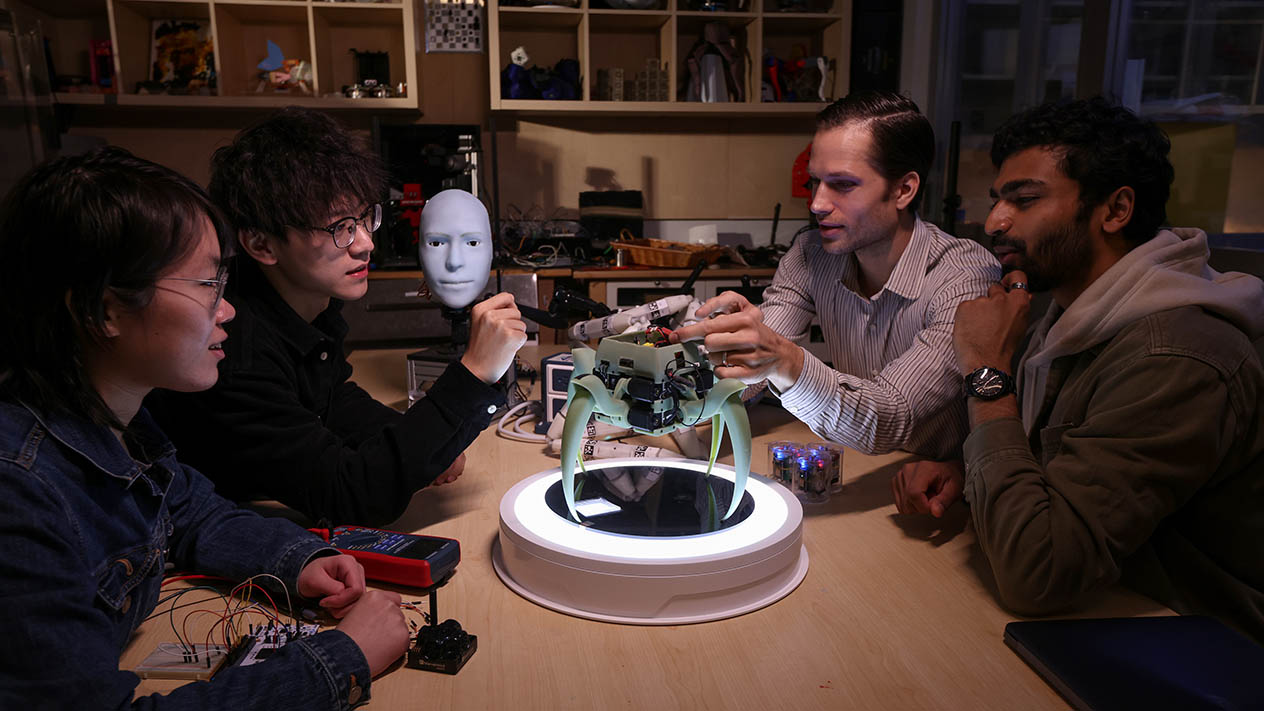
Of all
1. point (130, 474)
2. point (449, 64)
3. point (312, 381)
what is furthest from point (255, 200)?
point (449, 64)

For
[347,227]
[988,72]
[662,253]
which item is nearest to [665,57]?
[662,253]

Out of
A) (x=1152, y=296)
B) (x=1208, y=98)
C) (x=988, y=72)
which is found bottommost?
(x=1152, y=296)

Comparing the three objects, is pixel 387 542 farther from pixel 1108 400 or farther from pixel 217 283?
pixel 1108 400

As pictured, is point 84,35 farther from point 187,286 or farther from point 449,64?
point 187,286

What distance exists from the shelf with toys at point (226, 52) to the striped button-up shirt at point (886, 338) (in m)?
2.40

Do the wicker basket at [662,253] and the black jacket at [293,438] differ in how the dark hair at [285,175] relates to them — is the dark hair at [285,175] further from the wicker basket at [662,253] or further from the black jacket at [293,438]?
the wicker basket at [662,253]

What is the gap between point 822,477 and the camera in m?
1.37

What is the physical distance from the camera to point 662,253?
3.72m

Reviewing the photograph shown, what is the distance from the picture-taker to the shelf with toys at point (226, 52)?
Result: 3.54 metres

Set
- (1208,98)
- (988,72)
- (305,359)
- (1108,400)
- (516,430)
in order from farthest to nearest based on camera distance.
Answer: (988,72) → (1208,98) → (516,430) → (305,359) → (1108,400)

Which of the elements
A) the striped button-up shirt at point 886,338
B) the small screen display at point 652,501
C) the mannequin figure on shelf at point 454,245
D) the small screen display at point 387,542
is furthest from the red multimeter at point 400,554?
the mannequin figure on shelf at point 454,245

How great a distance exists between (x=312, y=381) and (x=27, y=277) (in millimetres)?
651

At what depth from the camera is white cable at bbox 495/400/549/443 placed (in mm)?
1685

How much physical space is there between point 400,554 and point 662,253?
276cm
